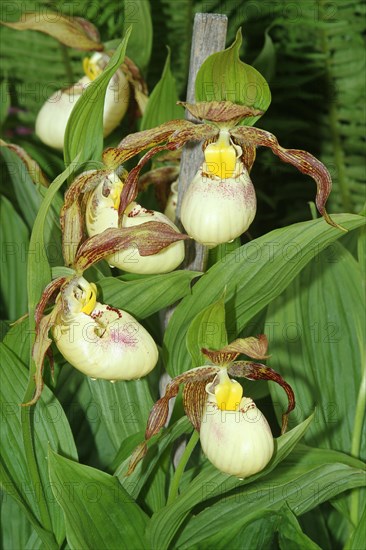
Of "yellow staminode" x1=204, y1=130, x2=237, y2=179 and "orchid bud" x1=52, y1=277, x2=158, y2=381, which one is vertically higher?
"yellow staminode" x1=204, y1=130, x2=237, y2=179

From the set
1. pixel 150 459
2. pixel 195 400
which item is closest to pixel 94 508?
pixel 150 459

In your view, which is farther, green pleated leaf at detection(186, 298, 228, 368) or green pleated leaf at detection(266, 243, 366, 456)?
green pleated leaf at detection(266, 243, 366, 456)

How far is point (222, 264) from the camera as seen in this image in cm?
109

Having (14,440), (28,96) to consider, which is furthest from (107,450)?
(28,96)

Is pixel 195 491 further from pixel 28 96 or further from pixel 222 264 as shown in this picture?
pixel 28 96

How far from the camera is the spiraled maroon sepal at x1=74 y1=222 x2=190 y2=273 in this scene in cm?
100

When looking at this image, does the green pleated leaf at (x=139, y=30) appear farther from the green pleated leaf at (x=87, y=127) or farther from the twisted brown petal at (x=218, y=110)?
the twisted brown petal at (x=218, y=110)

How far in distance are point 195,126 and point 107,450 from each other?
711 mm

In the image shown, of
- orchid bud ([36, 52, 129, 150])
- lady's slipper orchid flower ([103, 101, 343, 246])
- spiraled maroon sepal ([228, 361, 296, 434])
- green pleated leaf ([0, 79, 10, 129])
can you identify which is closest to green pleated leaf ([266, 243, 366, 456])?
spiraled maroon sepal ([228, 361, 296, 434])

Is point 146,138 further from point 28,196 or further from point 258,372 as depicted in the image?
point 28,196

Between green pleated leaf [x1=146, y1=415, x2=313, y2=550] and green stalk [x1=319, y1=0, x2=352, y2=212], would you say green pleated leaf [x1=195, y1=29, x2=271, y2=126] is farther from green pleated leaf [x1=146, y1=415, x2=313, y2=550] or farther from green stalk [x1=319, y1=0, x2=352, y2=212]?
green stalk [x1=319, y1=0, x2=352, y2=212]

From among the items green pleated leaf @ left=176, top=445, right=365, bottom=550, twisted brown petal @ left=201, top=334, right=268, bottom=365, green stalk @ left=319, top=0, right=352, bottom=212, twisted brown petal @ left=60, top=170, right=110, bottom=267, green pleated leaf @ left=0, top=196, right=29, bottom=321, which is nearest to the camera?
twisted brown petal @ left=201, top=334, right=268, bottom=365

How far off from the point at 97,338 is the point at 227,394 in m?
0.20

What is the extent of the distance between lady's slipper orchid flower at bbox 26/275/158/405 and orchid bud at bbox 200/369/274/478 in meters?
0.12
